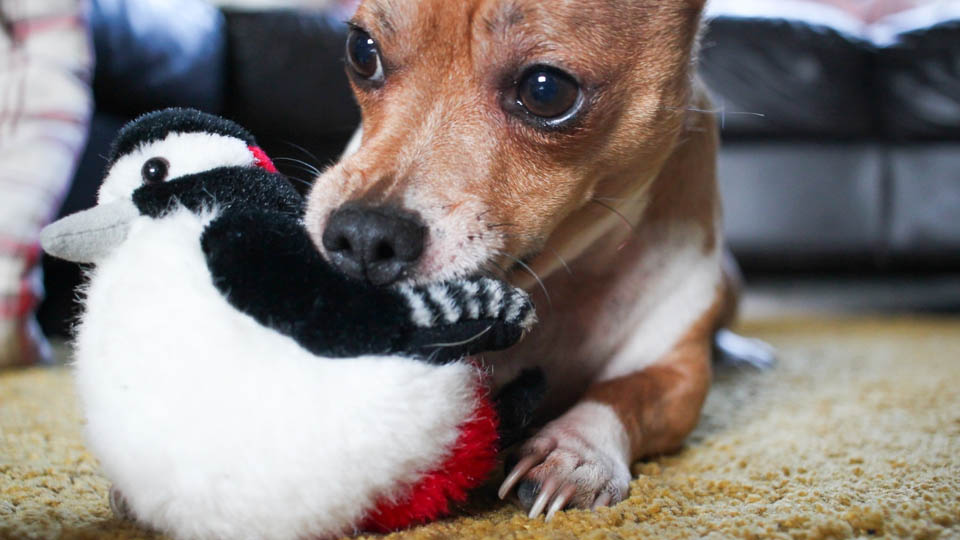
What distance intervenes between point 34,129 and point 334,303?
4.03 feet

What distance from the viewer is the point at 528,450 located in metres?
1.03

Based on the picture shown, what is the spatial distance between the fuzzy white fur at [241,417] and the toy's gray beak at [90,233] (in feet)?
0.27

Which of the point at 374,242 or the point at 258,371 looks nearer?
the point at 258,371

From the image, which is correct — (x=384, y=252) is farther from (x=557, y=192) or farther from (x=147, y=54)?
(x=147, y=54)

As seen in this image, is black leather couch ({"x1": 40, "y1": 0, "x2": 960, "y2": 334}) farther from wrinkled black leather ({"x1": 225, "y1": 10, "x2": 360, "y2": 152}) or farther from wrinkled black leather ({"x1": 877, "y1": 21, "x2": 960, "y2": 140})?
wrinkled black leather ({"x1": 225, "y1": 10, "x2": 360, "y2": 152})

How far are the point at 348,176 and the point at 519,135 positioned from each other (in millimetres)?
243

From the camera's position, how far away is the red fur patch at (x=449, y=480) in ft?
2.77

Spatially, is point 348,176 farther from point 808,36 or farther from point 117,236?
point 808,36

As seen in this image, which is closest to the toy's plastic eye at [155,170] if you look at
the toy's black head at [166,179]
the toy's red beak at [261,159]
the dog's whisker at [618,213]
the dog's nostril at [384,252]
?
the toy's black head at [166,179]

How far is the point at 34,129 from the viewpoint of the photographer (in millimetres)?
1691

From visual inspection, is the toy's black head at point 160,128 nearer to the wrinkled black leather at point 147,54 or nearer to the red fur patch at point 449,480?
the red fur patch at point 449,480

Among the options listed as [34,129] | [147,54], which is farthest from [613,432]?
[34,129]

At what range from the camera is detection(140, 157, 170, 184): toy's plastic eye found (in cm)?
89

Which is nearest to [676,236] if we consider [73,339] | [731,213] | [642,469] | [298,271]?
[642,469]
